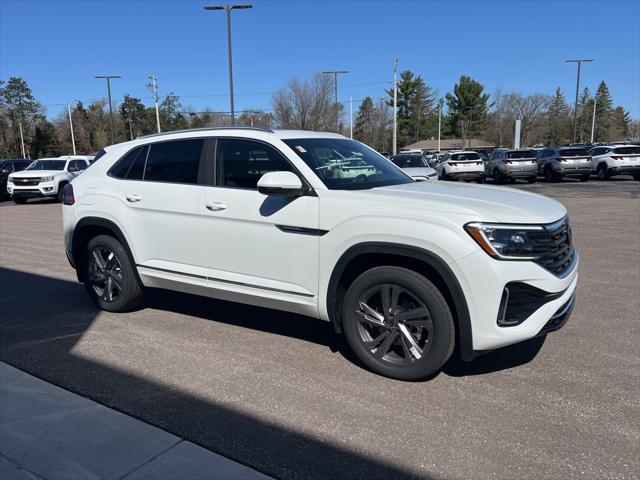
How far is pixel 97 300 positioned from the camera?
18.3ft

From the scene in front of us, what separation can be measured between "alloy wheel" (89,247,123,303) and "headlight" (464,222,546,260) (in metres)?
3.59

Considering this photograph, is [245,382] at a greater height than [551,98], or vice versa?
[551,98]

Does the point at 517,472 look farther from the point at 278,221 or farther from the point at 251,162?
the point at 251,162

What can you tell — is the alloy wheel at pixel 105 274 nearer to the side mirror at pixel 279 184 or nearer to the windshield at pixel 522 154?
the side mirror at pixel 279 184

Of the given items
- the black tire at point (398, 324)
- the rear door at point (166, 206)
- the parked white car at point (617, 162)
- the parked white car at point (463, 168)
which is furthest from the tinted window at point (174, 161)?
the parked white car at point (617, 162)

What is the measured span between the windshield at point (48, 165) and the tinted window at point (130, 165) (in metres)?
18.7

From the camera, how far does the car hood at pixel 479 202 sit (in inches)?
135

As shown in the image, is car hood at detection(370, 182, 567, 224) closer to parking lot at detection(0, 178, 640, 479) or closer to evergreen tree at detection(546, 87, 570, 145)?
parking lot at detection(0, 178, 640, 479)

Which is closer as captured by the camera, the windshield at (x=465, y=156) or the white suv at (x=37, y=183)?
the white suv at (x=37, y=183)

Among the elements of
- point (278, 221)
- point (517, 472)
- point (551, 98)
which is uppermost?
point (551, 98)

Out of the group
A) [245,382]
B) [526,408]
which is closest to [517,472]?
[526,408]

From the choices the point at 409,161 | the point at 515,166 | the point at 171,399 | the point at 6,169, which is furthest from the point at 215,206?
the point at 6,169

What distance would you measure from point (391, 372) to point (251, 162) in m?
2.06

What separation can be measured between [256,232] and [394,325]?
1337 millimetres
